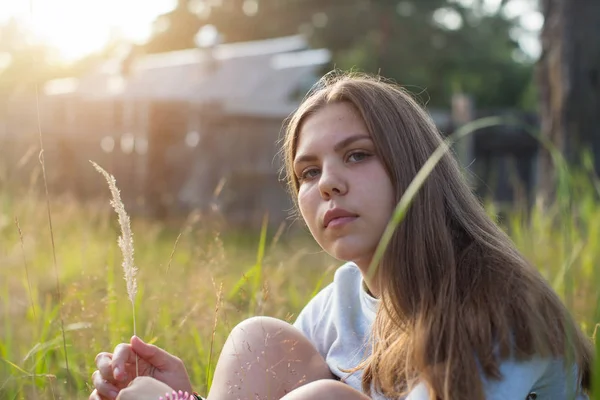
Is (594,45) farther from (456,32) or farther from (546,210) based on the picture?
(456,32)

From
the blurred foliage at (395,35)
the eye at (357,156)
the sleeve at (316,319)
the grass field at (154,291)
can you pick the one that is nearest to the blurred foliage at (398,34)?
the blurred foliage at (395,35)

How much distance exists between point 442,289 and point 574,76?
354 centimetres

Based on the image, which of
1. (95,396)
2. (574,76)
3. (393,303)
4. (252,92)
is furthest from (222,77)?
(393,303)

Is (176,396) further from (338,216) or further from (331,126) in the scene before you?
(331,126)

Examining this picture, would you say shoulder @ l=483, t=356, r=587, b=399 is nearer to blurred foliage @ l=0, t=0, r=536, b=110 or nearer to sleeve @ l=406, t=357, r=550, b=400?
sleeve @ l=406, t=357, r=550, b=400

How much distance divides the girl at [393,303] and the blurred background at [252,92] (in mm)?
462

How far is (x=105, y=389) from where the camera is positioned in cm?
177

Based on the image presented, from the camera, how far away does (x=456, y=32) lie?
19.5 metres

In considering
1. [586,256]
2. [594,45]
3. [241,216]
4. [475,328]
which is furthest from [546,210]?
[241,216]

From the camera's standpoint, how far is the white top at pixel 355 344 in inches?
54.7

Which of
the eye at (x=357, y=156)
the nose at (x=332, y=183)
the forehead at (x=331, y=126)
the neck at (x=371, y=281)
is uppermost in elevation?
the forehead at (x=331, y=126)

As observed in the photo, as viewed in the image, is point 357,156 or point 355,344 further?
point 355,344

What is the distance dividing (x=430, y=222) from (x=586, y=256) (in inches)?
78.5

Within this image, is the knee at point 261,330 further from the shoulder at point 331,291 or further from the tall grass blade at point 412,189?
the tall grass blade at point 412,189
